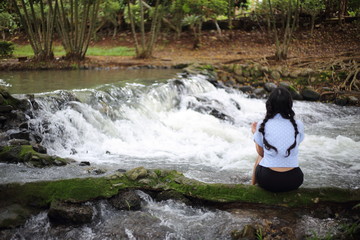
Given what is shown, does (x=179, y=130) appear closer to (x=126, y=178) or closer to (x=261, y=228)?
(x=126, y=178)

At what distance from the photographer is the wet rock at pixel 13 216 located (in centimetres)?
401

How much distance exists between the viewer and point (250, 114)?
12117mm

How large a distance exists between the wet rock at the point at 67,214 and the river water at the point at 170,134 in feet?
0.42

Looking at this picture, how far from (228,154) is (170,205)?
315 cm

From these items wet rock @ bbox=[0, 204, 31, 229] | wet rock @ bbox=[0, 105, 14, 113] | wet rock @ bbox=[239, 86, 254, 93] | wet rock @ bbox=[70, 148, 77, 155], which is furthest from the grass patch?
wet rock @ bbox=[0, 204, 31, 229]

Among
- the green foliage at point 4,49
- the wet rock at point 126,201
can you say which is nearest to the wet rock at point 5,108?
the wet rock at point 126,201

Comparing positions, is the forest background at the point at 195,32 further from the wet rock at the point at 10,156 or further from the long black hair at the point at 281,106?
the long black hair at the point at 281,106

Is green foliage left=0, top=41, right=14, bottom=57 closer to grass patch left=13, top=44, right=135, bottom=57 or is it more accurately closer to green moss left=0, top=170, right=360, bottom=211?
grass patch left=13, top=44, right=135, bottom=57

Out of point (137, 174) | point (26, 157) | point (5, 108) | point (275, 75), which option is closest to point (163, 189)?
point (137, 174)

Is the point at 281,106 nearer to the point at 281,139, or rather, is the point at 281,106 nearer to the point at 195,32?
the point at 281,139

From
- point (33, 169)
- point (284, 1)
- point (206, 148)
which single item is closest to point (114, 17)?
point (284, 1)

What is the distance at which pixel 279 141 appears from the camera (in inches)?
161

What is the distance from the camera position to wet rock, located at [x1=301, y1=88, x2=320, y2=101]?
13281 millimetres

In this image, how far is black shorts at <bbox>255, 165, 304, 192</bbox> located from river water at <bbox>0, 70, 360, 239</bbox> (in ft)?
1.67
